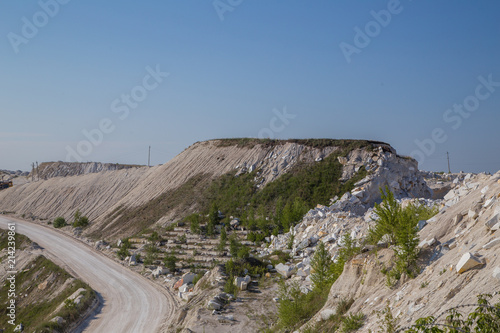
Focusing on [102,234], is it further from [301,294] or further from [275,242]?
[301,294]

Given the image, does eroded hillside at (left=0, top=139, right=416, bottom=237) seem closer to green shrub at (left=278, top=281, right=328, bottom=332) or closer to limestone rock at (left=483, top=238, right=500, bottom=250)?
green shrub at (left=278, top=281, right=328, bottom=332)

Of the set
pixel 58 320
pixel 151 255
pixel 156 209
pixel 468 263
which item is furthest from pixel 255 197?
pixel 468 263

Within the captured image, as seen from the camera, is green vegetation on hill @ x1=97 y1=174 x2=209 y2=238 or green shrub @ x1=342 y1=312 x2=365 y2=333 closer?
green shrub @ x1=342 y1=312 x2=365 y2=333

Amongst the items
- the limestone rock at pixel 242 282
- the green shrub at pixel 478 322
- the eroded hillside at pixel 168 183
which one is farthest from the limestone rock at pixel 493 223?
the eroded hillside at pixel 168 183

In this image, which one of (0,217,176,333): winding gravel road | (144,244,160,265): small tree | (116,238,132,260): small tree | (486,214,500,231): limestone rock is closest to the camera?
(486,214,500,231): limestone rock

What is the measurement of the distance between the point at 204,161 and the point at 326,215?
25.0m

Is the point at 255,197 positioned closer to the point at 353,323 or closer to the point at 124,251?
the point at 124,251

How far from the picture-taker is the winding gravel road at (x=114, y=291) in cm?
1858

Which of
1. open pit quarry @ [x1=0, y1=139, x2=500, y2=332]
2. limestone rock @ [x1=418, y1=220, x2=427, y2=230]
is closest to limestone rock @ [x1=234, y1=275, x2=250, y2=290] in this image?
open pit quarry @ [x1=0, y1=139, x2=500, y2=332]

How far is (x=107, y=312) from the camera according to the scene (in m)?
20.4

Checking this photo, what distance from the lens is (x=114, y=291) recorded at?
23859 mm

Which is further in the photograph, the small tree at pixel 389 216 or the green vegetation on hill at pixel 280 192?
the green vegetation on hill at pixel 280 192

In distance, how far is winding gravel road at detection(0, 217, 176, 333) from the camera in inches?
731

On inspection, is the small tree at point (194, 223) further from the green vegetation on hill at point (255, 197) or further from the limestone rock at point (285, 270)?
the limestone rock at point (285, 270)
